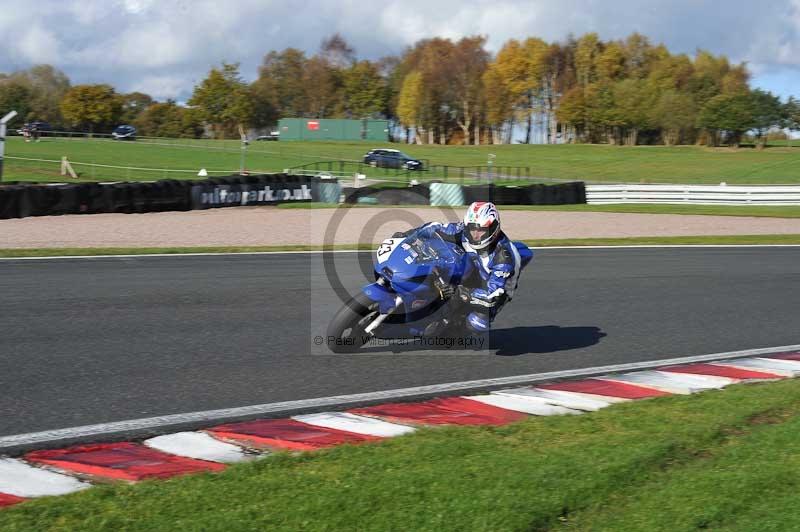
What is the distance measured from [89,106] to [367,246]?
78.0 meters

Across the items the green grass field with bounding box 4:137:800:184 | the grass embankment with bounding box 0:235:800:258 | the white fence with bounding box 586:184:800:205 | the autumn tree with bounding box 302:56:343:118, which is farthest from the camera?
the autumn tree with bounding box 302:56:343:118

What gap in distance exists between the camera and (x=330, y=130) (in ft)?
288

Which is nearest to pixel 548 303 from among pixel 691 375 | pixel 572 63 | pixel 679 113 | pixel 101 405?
pixel 691 375

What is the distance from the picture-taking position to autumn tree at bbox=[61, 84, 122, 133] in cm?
8781

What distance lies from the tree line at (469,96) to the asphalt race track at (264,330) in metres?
71.2

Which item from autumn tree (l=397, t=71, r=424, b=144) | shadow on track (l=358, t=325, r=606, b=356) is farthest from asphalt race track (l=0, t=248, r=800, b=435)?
autumn tree (l=397, t=71, r=424, b=144)

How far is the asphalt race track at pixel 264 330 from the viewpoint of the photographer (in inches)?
261

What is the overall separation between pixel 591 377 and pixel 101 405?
4042 millimetres

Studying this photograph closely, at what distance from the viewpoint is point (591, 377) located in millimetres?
7703

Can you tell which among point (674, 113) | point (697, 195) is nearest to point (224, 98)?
point (674, 113)

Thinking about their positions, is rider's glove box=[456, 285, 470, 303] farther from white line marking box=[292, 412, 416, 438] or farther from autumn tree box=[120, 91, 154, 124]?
autumn tree box=[120, 91, 154, 124]

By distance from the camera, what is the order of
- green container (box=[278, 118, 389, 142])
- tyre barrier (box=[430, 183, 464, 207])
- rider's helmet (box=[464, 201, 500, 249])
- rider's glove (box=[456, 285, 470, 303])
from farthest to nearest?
green container (box=[278, 118, 389, 142]), tyre barrier (box=[430, 183, 464, 207]), rider's glove (box=[456, 285, 470, 303]), rider's helmet (box=[464, 201, 500, 249])

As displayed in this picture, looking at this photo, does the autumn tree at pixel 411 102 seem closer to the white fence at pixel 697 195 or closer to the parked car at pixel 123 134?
the parked car at pixel 123 134

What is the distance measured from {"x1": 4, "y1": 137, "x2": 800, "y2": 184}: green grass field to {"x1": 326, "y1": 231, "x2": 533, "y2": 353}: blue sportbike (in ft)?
112
